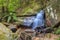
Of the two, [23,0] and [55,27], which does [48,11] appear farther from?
[23,0]

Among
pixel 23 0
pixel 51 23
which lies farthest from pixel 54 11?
pixel 23 0

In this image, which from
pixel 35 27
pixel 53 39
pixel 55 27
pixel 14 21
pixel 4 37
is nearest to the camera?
pixel 4 37

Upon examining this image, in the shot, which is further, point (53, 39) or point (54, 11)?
point (54, 11)

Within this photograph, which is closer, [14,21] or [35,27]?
[35,27]

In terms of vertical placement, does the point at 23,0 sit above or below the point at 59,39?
above

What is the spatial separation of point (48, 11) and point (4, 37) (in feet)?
24.3

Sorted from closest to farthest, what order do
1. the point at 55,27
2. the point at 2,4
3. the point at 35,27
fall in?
the point at 55,27 < the point at 35,27 < the point at 2,4

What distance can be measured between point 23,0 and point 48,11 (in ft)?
11.9

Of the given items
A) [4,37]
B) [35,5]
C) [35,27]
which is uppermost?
[4,37]

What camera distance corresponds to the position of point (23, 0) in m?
13.7

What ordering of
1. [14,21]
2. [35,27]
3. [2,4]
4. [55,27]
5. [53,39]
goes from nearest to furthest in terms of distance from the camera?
[53,39] → [55,27] → [35,27] → [14,21] → [2,4]

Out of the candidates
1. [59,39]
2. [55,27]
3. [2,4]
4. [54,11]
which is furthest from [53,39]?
[2,4]

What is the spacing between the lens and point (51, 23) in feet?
32.8

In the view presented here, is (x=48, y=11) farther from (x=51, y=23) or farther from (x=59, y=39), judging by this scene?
(x=59, y=39)
